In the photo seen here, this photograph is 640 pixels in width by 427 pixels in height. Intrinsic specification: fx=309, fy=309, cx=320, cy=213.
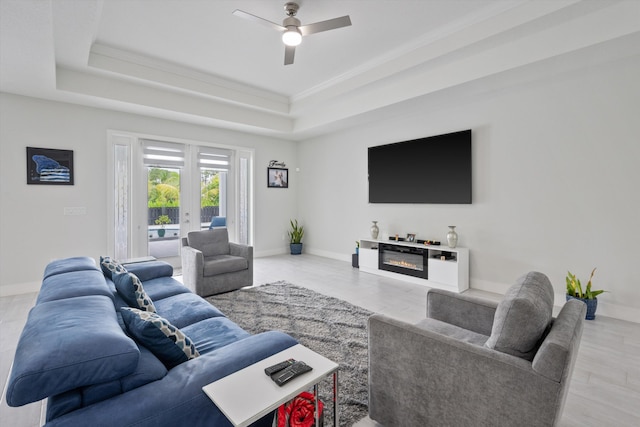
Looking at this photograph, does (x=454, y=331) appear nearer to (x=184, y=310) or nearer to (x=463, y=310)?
(x=463, y=310)

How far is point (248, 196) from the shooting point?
679 centimetres

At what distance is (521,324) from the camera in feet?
4.52

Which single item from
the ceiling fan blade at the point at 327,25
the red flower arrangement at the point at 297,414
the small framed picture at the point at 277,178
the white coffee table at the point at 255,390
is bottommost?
the red flower arrangement at the point at 297,414

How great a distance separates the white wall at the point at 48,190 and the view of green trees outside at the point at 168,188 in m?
0.68

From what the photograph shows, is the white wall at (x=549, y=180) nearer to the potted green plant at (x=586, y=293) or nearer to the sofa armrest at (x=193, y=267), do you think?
the potted green plant at (x=586, y=293)

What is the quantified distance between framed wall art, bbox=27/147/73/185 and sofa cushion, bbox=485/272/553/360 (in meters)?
5.59

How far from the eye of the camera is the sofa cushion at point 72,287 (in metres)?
1.74

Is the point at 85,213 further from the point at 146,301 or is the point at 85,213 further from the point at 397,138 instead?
the point at 397,138

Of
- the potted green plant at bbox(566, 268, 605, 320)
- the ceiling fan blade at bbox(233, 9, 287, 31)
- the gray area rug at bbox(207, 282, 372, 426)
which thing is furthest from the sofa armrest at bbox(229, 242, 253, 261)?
the potted green plant at bbox(566, 268, 605, 320)

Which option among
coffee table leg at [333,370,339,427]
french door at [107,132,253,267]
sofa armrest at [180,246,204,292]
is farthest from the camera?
french door at [107,132,253,267]

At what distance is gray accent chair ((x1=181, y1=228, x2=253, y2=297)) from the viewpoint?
3959 mm

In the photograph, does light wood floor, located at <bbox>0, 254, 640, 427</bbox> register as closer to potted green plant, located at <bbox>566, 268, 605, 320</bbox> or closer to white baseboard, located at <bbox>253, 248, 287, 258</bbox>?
potted green plant, located at <bbox>566, 268, 605, 320</bbox>

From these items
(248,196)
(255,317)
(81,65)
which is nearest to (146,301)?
(255,317)

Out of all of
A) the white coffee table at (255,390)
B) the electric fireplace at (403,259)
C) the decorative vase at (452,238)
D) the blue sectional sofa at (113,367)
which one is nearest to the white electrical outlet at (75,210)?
the blue sectional sofa at (113,367)
